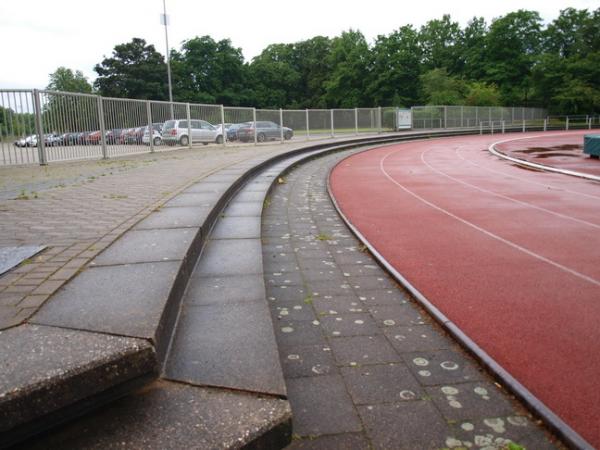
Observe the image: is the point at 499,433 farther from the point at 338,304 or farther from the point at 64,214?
the point at 64,214

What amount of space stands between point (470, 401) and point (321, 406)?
83 centimetres

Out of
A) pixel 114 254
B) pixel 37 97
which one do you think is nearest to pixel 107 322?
pixel 114 254

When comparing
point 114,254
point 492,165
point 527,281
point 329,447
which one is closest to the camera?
point 329,447

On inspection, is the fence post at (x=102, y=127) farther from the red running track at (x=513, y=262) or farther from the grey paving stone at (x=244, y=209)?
the grey paving stone at (x=244, y=209)

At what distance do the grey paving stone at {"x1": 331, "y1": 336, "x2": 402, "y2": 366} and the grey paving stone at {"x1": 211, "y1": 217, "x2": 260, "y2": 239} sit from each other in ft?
9.28

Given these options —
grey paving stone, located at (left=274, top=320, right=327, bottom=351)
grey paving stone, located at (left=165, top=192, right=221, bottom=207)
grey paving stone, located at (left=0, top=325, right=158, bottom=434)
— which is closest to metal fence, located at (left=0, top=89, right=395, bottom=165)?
grey paving stone, located at (left=165, top=192, right=221, bottom=207)

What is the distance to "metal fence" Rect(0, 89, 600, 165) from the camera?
1492 centimetres

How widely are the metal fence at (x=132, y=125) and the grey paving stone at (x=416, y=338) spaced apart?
14.2m

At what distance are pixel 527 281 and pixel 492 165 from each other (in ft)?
43.9

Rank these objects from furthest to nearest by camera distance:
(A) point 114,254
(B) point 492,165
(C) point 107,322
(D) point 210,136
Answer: (D) point 210,136
(B) point 492,165
(A) point 114,254
(C) point 107,322

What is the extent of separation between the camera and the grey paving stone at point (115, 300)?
2840 mm

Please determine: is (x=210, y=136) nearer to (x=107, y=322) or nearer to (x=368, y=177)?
(x=368, y=177)

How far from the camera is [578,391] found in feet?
9.57

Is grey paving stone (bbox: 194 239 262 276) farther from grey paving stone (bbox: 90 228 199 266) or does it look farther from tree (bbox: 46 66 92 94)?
tree (bbox: 46 66 92 94)
